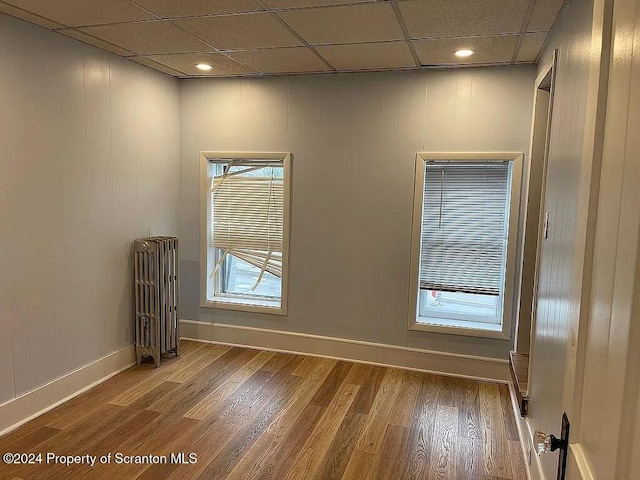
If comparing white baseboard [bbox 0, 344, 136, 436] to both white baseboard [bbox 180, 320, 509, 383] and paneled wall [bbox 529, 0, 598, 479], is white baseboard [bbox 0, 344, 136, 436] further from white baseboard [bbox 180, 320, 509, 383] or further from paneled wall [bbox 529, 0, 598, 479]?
paneled wall [bbox 529, 0, 598, 479]

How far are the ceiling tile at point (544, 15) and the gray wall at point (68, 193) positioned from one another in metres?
2.85

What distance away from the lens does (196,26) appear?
2.76 metres

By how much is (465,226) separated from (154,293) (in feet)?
8.39

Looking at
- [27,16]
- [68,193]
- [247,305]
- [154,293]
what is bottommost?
[247,305]

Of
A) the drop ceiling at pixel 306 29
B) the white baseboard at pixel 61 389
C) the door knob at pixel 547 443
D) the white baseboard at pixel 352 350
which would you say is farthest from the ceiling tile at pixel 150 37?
the door knob at pixel 547 443

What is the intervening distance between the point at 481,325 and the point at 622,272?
129 inches

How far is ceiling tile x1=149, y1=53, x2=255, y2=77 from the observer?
3435mm

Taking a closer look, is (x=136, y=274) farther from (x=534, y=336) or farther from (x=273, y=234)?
(x=534, y=336)

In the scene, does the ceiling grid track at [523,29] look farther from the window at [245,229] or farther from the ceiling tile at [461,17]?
the window at [245,229]

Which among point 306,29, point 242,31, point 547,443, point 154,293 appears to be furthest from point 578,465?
point 154,293

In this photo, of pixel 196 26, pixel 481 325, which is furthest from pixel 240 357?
pixel 196 26

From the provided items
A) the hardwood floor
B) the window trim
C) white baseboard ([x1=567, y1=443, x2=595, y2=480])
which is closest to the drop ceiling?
the window trim

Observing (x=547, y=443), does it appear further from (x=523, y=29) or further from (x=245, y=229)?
(x=245, y=229)

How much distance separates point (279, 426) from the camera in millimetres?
2928
